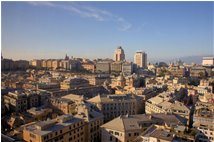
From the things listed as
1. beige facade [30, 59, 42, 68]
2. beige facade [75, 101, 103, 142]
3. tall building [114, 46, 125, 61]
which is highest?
tall building [114, 46, 125, 61]

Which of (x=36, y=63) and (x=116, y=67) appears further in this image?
(x=36, y=63)

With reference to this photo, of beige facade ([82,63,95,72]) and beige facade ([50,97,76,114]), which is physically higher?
beige facade ([82,63,95,72])

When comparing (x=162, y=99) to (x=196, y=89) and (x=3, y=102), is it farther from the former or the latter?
(x=3, y=102)

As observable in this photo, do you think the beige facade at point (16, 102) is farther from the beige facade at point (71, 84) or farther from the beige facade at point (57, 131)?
the beige facade at point (71, 84)

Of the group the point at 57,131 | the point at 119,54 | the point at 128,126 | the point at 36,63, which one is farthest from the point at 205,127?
the point at 119,54

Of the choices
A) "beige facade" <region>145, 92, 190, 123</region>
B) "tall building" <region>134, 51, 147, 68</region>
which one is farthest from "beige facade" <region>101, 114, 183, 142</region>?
"tall building" <region>134, 51, 147, 68</region>

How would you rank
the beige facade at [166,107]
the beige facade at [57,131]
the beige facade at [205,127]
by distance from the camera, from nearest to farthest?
the beige facade at [57,131] < the beige facade at [205,127] < the beige facade at [166,107]

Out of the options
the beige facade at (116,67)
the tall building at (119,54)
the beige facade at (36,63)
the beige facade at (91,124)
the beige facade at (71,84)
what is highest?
the tall building at (119,54)

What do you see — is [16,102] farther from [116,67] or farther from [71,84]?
[116,67]

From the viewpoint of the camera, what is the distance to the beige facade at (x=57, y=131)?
305 inches

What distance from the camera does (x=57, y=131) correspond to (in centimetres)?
811

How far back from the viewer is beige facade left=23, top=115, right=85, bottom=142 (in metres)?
7.76

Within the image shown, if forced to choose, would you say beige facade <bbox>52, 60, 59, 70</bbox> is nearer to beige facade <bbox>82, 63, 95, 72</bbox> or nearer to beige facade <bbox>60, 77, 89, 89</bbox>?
beige facade <bbox>82, 63, 95, 72</bbox>

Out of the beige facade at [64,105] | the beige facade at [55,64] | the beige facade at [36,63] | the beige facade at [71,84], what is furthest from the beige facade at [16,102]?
the beige facade at [36,63]
